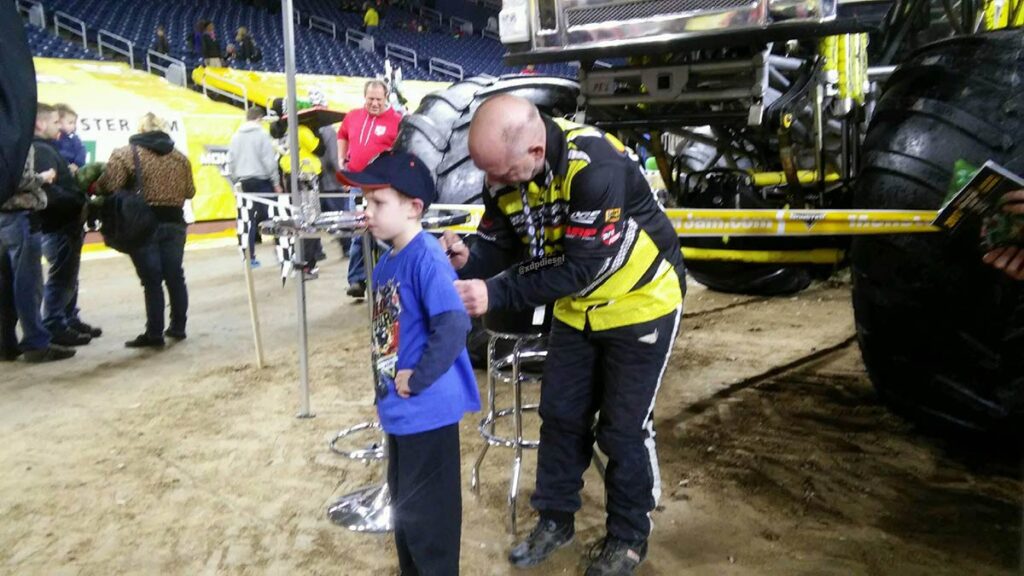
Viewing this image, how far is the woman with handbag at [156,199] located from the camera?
5352 mm

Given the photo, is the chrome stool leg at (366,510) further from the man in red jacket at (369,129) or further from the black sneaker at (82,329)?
the black sneaker at (82,329)

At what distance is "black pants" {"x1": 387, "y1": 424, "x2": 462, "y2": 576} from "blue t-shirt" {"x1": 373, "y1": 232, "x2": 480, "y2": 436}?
0.06 meters

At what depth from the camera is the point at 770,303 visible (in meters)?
6.31

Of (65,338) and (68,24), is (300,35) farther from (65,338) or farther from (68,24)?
(65,338)

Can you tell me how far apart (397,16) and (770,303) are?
24326 millimetres

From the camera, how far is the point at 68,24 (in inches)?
702

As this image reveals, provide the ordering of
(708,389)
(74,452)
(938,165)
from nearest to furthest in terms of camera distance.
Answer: (938,165) → (74,452) → (708,389)

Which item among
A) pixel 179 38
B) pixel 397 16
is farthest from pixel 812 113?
pixel 397 16

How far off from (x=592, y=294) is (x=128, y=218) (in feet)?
13.5

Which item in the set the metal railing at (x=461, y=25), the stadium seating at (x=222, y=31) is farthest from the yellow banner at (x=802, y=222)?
the metal railing at (x=461, y=25)

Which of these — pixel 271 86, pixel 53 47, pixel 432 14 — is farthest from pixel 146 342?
pixel 432 14

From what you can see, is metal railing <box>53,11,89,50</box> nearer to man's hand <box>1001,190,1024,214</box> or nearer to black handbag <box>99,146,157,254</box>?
black handbag <box>99,146,157,254</box>

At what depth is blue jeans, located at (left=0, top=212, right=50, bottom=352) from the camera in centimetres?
506

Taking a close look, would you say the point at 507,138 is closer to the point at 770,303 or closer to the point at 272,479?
the point at 272,479
